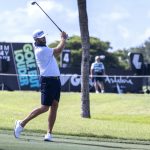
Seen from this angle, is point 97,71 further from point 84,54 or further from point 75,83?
point 84,54

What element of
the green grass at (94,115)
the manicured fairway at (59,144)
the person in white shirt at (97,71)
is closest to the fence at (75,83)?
the person in white shirt at (97,71)

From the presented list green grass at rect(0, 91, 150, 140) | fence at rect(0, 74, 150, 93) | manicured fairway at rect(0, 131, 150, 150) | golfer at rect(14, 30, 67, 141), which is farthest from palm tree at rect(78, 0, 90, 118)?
fence at rect(0, 74, 150, 93)

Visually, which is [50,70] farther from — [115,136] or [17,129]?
[115,136]

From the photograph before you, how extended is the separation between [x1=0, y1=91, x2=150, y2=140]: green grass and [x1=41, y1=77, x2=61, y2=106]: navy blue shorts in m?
1.62

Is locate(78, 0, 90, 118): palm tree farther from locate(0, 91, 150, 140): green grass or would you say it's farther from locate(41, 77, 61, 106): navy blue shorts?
locate(41, 77, 61, 106): navy blue shorts

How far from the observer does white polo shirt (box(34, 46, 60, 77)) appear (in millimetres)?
11398

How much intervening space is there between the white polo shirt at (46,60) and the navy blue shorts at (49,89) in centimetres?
10

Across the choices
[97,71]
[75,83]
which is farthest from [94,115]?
[75,83]

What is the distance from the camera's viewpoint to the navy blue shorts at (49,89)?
37.6 ft

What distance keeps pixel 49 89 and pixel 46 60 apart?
0.52 meters

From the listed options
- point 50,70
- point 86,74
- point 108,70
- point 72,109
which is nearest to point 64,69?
point 108,70

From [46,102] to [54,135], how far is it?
144 cm

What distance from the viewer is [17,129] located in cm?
1150

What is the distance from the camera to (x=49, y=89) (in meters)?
11.5
